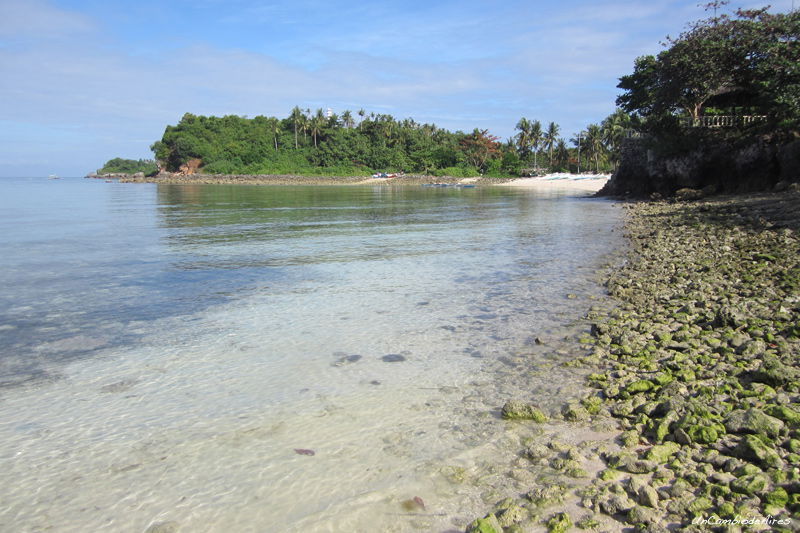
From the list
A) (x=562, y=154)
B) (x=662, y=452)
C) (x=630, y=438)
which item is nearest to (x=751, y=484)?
(x=662, y=452)

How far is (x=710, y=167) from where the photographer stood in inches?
1361

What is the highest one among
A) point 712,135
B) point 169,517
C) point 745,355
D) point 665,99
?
point 665,99

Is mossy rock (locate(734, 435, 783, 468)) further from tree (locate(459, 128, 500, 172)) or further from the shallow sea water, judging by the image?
tree (locate(459, 128, 500, 172))

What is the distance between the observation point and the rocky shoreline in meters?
3.60

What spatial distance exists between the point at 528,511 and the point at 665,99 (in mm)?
40189

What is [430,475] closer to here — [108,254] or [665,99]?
[108,254]

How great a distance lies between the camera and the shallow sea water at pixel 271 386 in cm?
407

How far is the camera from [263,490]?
418cm

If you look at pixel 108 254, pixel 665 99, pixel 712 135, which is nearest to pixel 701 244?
pixel 108 254

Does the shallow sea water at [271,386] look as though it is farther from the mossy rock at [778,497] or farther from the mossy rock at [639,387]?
the mossy rock at [778,497]

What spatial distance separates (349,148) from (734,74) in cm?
9737

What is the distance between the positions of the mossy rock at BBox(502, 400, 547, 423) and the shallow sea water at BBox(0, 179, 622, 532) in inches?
8.0

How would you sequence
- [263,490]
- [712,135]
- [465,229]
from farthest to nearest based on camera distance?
[712,135], [465,229], [263,490]

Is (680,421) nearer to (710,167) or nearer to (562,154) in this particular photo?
(710,167)
